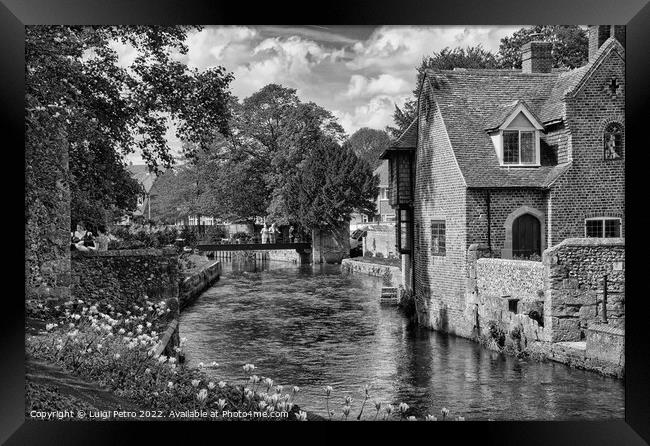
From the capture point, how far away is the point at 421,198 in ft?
54.0

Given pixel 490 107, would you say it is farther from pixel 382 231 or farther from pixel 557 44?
pixel 382 231

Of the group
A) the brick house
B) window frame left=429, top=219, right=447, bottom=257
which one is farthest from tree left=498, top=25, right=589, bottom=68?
window frame left=429, top=219, right=447, bottom=257

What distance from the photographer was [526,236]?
13664 mm

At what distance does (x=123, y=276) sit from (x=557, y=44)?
39.0 ft

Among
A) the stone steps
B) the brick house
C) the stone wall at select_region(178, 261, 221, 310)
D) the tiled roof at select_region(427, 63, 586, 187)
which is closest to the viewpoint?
the brick house

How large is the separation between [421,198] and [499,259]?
3.32 metres

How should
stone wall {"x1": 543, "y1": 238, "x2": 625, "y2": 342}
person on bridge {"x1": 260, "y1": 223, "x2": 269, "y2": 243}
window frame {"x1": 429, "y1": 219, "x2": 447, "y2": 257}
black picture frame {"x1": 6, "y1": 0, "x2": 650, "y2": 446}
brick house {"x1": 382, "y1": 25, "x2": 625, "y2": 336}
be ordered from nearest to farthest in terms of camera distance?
black picture frame {"x1": 6, "y1": 0, "x2": 650, "y2": 446}, stone wall {"x1": 543, "y1": 238, "x2": 625, "y2": 342}, brick house {"x1": 382, "y1": 25, "x2": 625, "y2": 336}, window frame {"x1": 429, "y1": 219, "x2": 447, "y2": 257}, person on bridge {"x1": 260, "y1": 223, "x2": 269, "y2": 243}

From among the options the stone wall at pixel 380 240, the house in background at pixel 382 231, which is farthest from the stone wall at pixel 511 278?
the stone wall at pixel 380 240

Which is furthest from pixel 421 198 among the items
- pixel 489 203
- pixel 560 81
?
pixel 560 81

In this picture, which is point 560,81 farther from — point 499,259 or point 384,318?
point 384,318

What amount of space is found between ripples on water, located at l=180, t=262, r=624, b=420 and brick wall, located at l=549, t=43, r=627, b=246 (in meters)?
2.64

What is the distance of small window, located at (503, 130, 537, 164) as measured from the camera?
1366 cm

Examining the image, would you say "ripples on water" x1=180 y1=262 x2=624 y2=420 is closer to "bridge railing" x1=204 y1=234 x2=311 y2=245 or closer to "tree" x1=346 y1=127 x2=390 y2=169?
"bridge railing" x1=204 y1=234 x2=311 y2=245
